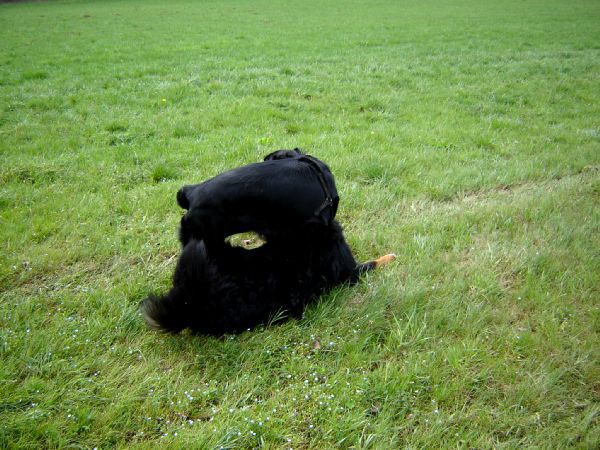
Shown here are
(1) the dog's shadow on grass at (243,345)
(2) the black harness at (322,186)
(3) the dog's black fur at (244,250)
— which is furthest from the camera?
(2) the black harness at (322,186)

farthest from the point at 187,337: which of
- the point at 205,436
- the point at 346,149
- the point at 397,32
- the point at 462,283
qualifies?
the point at 397,32

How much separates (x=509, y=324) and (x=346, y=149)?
363cm

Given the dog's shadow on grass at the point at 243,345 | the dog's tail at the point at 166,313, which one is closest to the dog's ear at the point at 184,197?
the dog's tail at the point at 166,313

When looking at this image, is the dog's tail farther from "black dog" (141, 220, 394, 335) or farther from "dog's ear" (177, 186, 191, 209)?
"dog's ear" (177, 186, 191, 209)

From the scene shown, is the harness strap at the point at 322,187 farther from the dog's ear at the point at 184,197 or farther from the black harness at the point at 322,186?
the dog's ear at the point at 184,197

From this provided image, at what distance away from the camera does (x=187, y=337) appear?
306 centimetres

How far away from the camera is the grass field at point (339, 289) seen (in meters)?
2.51

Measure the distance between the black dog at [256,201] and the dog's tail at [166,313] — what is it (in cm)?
43

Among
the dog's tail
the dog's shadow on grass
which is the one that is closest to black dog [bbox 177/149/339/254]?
the dog's tail

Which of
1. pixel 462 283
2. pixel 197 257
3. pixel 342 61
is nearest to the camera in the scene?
pixel 197 257

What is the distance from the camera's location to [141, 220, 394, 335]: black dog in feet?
9.81

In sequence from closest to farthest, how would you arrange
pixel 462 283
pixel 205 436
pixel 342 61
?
pixel 205 436 < pixel 462 283 < pixel 342 61

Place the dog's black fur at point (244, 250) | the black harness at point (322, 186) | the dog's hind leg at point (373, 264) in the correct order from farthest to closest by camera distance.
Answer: the dog's hind leg at point (373, 264), the black harness at point (322, 186), the dog's black fur at point (244, 250)

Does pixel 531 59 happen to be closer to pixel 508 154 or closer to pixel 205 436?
pixel 508 154
